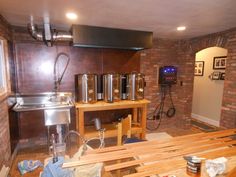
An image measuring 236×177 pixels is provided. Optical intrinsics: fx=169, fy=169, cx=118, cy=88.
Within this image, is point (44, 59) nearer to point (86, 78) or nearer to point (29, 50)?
point (29, 50)

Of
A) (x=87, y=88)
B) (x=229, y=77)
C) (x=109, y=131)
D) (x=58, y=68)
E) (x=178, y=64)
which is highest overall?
(x=178, y=64)

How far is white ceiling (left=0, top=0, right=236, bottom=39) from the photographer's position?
188 centimetres

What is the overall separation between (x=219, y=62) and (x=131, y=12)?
10.7ft

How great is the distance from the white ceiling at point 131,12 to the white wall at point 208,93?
1.87m

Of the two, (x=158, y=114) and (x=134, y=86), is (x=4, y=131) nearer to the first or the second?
(x=134, y=86)

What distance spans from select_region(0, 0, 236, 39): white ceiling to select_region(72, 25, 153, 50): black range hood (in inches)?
4.9

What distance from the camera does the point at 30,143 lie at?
10.6ft

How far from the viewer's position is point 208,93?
15.6ft

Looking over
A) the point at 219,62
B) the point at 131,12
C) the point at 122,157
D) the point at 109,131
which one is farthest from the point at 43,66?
the point at 219,62

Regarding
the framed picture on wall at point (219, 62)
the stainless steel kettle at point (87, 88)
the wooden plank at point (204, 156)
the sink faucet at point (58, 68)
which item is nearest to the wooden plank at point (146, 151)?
the wooden plank at point (204, 156)

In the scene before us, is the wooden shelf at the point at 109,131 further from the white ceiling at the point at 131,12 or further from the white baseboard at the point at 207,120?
the white baseboard at the point at 207,120

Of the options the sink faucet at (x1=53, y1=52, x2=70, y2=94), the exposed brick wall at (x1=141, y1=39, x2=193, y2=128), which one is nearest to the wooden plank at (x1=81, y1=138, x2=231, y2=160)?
the sink faucet at (x1=53, y1=52, x2=70, y2=94)

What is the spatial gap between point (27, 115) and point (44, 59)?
110 centimetres

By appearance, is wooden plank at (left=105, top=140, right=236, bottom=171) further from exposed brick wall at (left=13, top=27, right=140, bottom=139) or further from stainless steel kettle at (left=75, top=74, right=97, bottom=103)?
exposed brick wall at (left=13, top=27, right=140, bottom=139)
